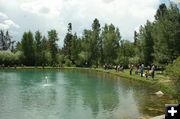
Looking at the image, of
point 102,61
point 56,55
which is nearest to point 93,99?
point 102,61

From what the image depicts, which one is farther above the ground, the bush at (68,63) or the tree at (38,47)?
the tree at (38,47)

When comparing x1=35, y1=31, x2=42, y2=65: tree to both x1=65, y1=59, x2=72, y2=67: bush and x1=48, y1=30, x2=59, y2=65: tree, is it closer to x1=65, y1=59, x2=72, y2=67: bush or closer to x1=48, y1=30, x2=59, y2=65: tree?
x1=48, y1=30, x2=59, y2=65: tree

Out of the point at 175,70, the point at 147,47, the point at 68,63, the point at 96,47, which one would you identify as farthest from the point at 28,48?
the point at 175,70

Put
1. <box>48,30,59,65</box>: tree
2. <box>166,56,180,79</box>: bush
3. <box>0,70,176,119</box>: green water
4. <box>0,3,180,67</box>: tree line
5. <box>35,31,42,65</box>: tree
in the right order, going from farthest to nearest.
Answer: <box>48,30,59,65</box>: tree, <box>35,31,42,65</box>: tree, <box>0,3,180,67</box>: tree line, <box>0,70,176,119</box>: green water, <box>166,56,180,79</box>: bush

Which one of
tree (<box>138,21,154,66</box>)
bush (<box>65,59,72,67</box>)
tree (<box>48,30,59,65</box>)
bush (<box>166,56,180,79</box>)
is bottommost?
bush (<box>166,56,180,79</box>)

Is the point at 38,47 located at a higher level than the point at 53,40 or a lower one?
lower

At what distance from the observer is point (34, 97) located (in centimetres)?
4062

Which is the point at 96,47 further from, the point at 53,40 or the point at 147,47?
the point at 147,47

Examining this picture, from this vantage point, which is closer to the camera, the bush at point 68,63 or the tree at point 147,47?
the tree at point 147,47

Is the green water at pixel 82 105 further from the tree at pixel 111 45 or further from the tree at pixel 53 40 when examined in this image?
the tree at pixel 53 40

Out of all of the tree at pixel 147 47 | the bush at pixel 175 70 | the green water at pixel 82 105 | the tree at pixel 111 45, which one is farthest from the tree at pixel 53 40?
the bush at pixel 175 70

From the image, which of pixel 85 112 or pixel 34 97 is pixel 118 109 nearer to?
pixel 85 112

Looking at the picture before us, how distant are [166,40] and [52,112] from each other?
3692cm

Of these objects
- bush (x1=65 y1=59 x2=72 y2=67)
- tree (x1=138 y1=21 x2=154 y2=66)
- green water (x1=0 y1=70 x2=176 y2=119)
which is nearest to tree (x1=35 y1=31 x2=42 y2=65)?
bush (x1=65 y1=59 x2=72 y2=67)
